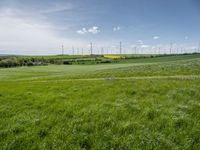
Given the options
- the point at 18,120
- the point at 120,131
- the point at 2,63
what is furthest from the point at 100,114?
the point at 2,63

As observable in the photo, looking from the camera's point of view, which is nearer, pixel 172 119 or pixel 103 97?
pixel 172 119

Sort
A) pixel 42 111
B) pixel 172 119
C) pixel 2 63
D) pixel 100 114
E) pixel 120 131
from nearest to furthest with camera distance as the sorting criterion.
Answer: pixel 120 131 < pixel 172 119 < pixel 100 114 < pixel 42 111 < pixel 2 63

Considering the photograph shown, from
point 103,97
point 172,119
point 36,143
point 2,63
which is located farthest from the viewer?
point 2,63

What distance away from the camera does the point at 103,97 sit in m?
10.6

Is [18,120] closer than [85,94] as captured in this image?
Yes

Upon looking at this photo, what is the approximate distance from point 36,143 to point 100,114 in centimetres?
289

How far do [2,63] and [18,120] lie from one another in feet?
334

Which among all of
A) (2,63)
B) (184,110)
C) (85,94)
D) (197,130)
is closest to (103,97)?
(85,94)

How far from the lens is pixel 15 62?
3979 inches

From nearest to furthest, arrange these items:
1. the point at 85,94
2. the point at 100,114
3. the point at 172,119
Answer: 1. the point at 172,119
2. the point at 100,114
3. the point at 85,94

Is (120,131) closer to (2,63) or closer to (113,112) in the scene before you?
(113,112)

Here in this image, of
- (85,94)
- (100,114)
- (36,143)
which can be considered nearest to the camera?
(36,143)

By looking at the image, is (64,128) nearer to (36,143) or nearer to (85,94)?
(36,143)

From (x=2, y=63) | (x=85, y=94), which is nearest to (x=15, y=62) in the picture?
(x=2, y=63)
